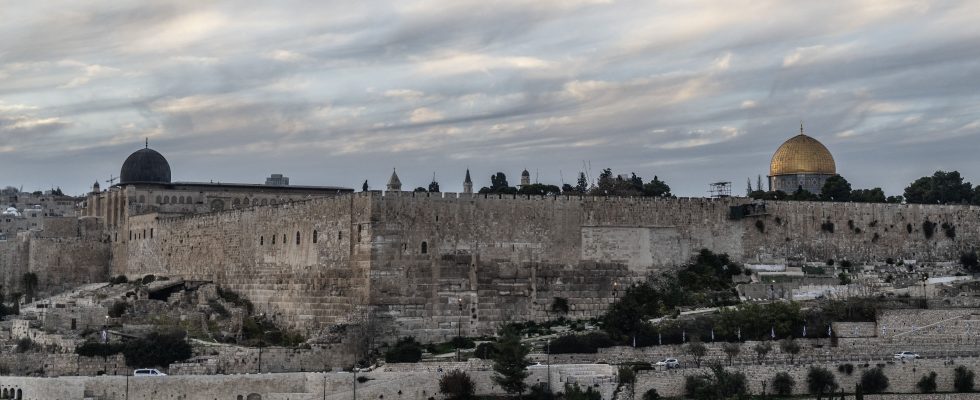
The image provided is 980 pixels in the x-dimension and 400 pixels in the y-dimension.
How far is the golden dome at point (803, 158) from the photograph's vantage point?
3137 inches

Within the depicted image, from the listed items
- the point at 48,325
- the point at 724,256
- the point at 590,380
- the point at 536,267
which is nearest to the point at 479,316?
the point at 536,267

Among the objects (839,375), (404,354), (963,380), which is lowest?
(963,380)

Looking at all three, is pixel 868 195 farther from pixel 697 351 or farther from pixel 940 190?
pixel 697 351

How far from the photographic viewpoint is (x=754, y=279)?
5791 centimetres

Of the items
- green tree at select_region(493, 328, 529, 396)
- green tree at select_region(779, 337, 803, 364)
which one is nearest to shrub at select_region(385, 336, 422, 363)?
green tree at select_region(493, 328, 529, 396)

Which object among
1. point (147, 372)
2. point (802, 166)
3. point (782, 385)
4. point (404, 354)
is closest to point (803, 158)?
point (802, 166)

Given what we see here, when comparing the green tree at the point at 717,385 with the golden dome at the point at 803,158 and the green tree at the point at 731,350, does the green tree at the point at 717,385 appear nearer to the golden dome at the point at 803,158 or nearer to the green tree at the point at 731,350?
the green tree at the point at 731,350

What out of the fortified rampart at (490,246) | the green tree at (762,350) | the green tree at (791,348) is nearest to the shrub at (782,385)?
the green tree at (762,350)

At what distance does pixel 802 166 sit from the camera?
7975 cm

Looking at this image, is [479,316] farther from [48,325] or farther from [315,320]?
[48,325]

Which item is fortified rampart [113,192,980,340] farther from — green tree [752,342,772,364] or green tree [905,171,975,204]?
green tree [905,171,975,204]

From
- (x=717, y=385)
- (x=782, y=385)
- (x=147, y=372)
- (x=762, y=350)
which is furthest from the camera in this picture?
(x=762, y=350)

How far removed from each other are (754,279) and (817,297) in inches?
Result: 97.4

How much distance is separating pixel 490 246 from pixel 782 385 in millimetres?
11475
